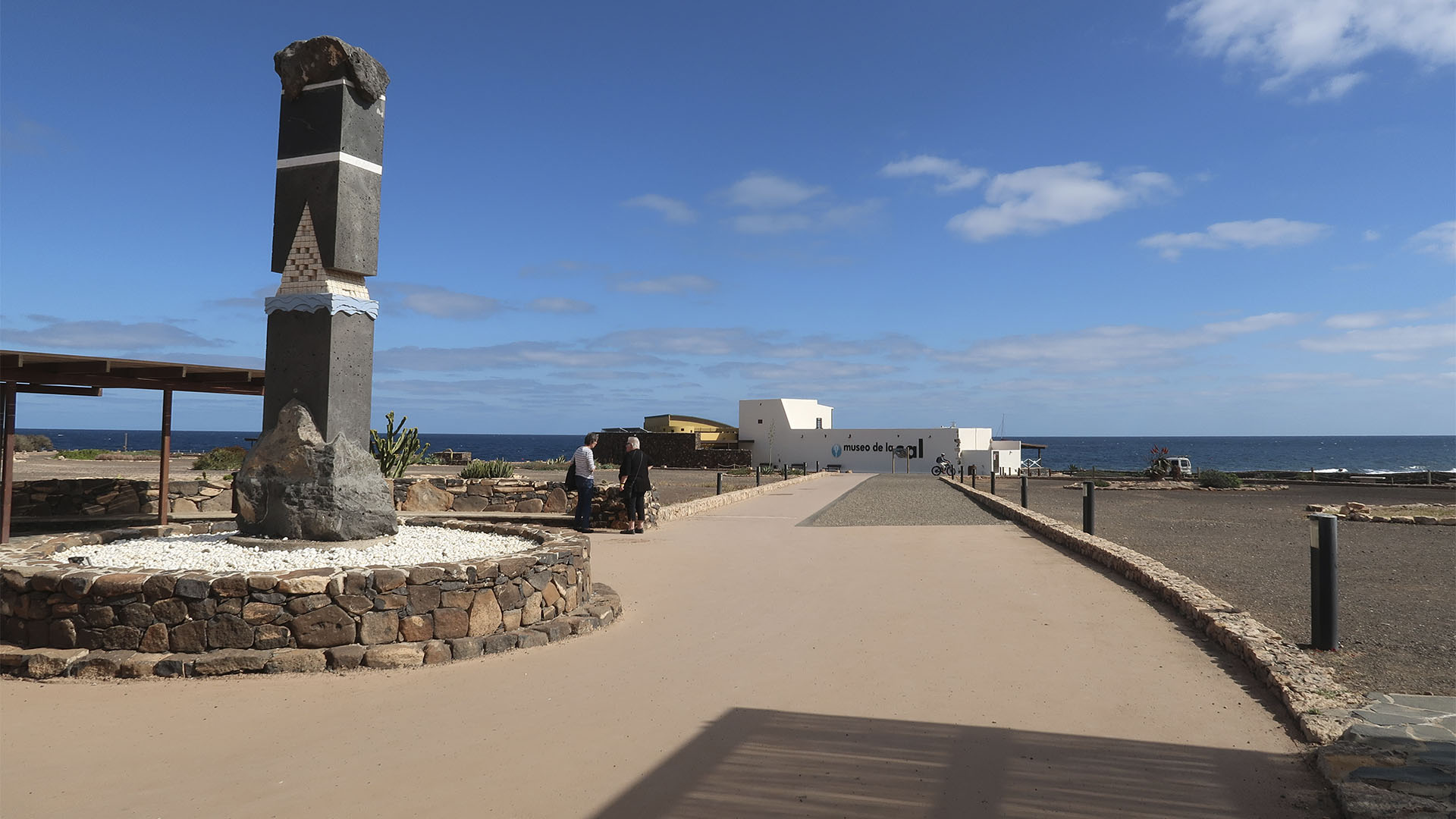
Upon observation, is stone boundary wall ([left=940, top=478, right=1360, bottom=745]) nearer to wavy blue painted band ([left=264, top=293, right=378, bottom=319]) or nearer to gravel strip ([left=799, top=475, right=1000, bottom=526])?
gravel strip ([left=799, top=475, right=1000, bottom=526])

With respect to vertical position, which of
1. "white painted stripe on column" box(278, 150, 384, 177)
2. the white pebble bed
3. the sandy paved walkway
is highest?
"white painted stripe on column" box(278, 150, 384, 177)

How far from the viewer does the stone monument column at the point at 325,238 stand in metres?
6.85

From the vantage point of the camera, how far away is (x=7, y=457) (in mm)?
8516

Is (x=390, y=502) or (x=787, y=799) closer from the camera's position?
(x=787, y=799)

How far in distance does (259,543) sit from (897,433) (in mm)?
47647

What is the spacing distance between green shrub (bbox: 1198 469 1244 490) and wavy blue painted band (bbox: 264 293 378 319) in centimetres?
3144

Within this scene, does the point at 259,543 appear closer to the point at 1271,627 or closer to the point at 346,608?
the point at 346,608

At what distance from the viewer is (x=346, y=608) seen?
5117 millimetres

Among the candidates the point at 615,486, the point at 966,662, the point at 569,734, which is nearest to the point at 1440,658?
the point at 966,662

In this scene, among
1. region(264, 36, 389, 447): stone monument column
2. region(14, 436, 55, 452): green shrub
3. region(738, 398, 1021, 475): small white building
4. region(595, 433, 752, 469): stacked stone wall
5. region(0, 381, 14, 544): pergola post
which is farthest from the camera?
region(738, 398, 1021, 475): small white building

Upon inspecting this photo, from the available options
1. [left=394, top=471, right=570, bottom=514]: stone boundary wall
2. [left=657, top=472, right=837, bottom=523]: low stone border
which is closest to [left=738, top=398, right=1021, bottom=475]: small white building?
[left=657, top=472, right=837, bottom=523]: low stone border

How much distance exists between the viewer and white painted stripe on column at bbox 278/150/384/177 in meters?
6.99

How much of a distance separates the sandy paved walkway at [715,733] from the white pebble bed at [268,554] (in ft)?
3.70

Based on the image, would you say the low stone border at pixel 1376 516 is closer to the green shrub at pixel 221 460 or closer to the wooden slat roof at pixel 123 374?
the wooden slat roof at pixel 123 374
